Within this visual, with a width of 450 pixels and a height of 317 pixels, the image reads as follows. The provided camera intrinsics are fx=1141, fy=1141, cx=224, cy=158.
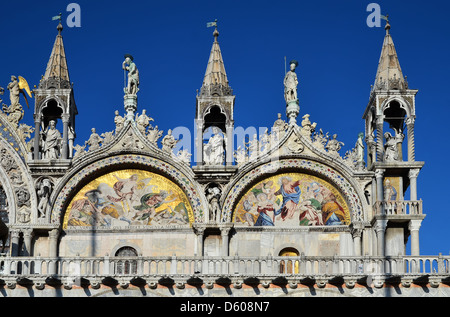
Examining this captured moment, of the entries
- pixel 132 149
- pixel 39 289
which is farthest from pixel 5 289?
pixel 132 149

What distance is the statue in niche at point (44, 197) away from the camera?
107 feet

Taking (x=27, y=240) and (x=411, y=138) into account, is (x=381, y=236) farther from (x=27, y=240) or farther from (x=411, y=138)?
(x=27, y=240)

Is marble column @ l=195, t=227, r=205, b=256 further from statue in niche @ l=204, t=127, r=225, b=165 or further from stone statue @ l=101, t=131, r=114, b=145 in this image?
stone statue @ l=101, t=131, r=114, b=145

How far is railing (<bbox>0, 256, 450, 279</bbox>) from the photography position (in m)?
30.2

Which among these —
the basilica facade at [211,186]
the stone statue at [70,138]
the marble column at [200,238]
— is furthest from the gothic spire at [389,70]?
the stone statue at [70,138]

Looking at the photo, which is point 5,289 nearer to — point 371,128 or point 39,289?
point 39,289

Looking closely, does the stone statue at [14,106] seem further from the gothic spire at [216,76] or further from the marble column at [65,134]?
the gothic spire at [216,76]

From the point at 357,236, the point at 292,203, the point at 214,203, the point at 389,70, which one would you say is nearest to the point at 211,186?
the point at 214,203

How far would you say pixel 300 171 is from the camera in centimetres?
3309

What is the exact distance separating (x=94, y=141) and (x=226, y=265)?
571 cm

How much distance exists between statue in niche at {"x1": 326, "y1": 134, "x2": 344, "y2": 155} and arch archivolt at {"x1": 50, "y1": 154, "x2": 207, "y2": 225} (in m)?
3.93

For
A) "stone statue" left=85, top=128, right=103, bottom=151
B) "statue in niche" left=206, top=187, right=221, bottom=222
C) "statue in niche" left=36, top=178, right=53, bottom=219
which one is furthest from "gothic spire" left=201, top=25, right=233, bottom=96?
"statue in niche" left=36, top=178, right=53, bottom=219
